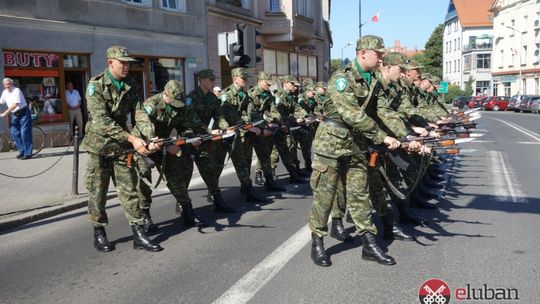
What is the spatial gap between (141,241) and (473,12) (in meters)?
76.9

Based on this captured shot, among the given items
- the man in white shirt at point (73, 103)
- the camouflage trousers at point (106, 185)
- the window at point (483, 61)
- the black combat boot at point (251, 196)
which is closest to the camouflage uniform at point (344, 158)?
the camouflage trousers at point (106, 185)

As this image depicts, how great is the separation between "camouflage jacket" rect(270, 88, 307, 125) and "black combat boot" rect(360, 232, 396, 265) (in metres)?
4.27

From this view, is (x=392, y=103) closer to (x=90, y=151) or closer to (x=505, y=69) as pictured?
(x=90, y=151)

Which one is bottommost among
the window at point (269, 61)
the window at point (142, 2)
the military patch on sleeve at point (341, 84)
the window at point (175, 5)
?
the military patch on sleeve at point (341, 84)

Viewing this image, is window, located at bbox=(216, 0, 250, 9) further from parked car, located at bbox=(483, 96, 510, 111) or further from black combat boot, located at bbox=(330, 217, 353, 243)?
parked car, located at bbox=(483, 96, 510, 111)

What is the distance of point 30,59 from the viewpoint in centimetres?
1356

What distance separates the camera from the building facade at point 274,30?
20219mm

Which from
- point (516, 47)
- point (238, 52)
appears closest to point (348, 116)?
point (238, 52)

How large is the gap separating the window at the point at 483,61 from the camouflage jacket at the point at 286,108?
65399mm

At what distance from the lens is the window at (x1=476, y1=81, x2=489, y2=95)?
221ft

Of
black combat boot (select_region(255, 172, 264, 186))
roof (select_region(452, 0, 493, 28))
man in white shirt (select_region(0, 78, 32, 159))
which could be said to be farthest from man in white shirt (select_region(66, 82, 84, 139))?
roof (select_region(452, 0, 493, 28))

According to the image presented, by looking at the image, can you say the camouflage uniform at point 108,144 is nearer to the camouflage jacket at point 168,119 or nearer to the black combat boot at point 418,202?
the camouflage jacket at point 168,119

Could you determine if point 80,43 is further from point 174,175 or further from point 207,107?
point 174,175

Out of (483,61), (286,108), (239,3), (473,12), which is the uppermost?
(473,12)
